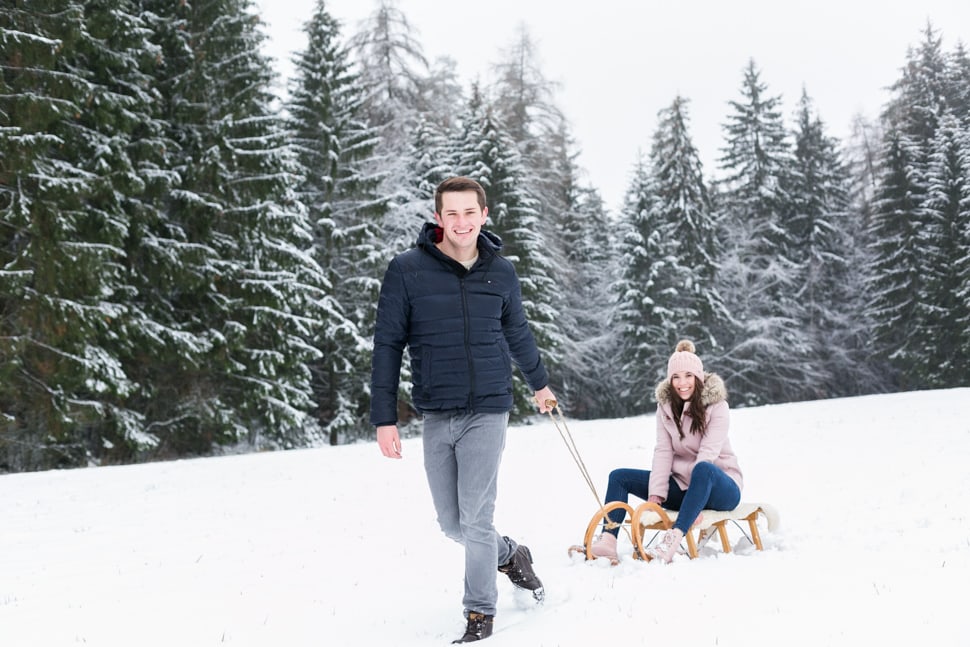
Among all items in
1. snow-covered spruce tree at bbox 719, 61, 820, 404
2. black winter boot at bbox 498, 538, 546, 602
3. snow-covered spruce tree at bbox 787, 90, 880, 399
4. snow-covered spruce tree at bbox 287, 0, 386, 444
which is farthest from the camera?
snow-covered spruce tree at bbox 787, 90, 880, 399

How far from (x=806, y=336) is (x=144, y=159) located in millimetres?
22930

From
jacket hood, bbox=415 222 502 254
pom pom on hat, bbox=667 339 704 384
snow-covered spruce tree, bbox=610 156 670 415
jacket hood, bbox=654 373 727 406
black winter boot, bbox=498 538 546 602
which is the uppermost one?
snow-covered spruce tree, bbox=610 156 670 415

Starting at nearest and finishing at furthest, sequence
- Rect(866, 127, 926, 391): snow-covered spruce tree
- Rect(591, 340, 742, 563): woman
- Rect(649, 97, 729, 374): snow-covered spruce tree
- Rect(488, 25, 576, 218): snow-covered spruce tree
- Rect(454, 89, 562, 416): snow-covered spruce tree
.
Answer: Rect(591, 340, 742, 563): woman → Rect(454, 89, 562, 416): snow-covered spruce tree → Rect(866, 127, 926, 391): snow-covered spruce tree → Rect(649, 97, 729, 374): snow-covered spruce tree → Rect(488, 25, 576, 218): snow-covered spruce tree

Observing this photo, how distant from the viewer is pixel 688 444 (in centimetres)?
526

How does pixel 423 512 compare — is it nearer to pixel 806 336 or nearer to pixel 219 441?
pixel 219 441

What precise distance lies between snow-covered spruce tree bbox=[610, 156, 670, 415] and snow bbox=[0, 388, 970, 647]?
53.9ft

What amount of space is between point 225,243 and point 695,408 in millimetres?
12640

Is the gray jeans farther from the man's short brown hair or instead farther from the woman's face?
the woman's face

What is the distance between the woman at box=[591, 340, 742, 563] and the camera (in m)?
5.13

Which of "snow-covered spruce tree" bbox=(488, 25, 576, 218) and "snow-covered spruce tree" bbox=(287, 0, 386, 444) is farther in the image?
"snow-covered spruce tree" bbox=(488, 25, 576, 218)

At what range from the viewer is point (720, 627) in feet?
11.5

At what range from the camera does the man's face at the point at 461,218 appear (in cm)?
369

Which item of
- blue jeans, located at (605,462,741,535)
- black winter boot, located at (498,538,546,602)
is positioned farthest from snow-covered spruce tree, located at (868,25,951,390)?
black winter boot, located at (498,538,546,602)

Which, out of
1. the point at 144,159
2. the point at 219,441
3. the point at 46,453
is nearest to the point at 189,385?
the point at 219,441
